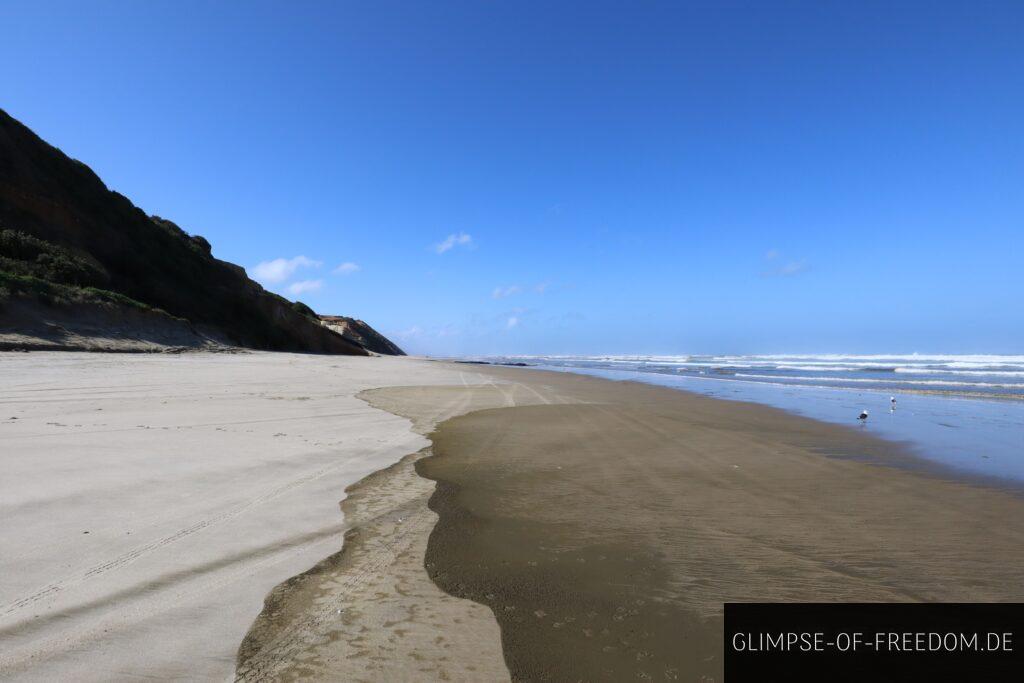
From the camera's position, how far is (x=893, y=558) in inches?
141

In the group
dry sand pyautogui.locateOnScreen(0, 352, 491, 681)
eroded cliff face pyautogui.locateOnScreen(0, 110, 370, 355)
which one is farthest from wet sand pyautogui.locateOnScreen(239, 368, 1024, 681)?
eroded cliff face pyautogui.locateOnScreen(0, 110, 370, 355)

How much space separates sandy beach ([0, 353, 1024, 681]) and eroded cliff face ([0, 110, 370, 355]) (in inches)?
569

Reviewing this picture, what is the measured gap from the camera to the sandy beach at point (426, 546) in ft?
7.52

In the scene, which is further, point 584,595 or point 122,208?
point 122,208

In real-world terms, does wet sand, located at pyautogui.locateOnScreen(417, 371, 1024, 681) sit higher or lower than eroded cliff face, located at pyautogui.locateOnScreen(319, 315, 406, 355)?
lower

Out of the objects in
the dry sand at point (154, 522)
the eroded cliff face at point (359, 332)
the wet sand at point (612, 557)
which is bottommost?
the wet sand at point (612, 557)

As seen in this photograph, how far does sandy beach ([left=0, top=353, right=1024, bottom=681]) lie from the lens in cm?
229

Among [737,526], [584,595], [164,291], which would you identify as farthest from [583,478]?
[164,291]

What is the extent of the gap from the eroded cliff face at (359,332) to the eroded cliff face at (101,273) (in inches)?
777

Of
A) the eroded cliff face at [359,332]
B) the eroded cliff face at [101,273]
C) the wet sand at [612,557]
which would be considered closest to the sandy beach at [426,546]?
the wet sand at [612,557]

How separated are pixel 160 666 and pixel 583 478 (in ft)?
14.3

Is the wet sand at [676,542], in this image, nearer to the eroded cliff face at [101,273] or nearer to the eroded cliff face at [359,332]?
the eroded cliff face at [101,273]

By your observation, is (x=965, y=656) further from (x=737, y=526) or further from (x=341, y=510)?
(x=341, y=510)

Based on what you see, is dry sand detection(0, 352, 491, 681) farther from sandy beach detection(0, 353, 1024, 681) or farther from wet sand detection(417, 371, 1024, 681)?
wet sand detection(417, 371, 1024, 681)
